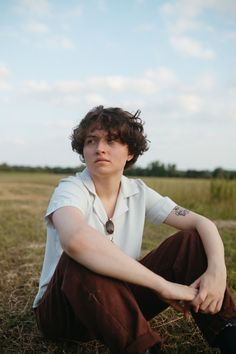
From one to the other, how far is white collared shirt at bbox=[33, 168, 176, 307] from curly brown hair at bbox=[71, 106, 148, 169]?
19cm

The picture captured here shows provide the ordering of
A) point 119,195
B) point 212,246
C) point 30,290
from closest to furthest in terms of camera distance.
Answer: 1. point 212,246
2. point 119,195
3. point 30,290

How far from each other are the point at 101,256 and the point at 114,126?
75 cm

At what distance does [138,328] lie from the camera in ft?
5.81

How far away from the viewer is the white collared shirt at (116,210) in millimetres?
2131

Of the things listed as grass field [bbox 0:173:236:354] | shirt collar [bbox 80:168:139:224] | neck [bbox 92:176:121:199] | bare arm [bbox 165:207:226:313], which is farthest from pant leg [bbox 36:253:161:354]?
grass field [bbox 0:173:236:354]

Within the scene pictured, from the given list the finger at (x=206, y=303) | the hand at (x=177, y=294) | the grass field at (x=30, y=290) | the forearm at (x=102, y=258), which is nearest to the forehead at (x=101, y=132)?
the forearm at (x=102, y=258)

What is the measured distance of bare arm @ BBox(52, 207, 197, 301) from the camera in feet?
5.91

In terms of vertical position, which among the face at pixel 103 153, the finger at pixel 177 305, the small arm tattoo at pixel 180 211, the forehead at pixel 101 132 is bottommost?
the finger at pixel 177 305

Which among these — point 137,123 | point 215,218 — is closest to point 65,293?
point 137,123

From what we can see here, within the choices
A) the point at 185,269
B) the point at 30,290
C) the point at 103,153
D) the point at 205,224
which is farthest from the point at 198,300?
the point at 30,290

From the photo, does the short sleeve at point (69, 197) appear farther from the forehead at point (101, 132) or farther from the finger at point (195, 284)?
the finger at point (195, 284)

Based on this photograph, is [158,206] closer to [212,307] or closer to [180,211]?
[180,211]

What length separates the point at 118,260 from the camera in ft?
6.04

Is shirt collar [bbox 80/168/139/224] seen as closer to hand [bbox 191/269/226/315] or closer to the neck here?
the neck
